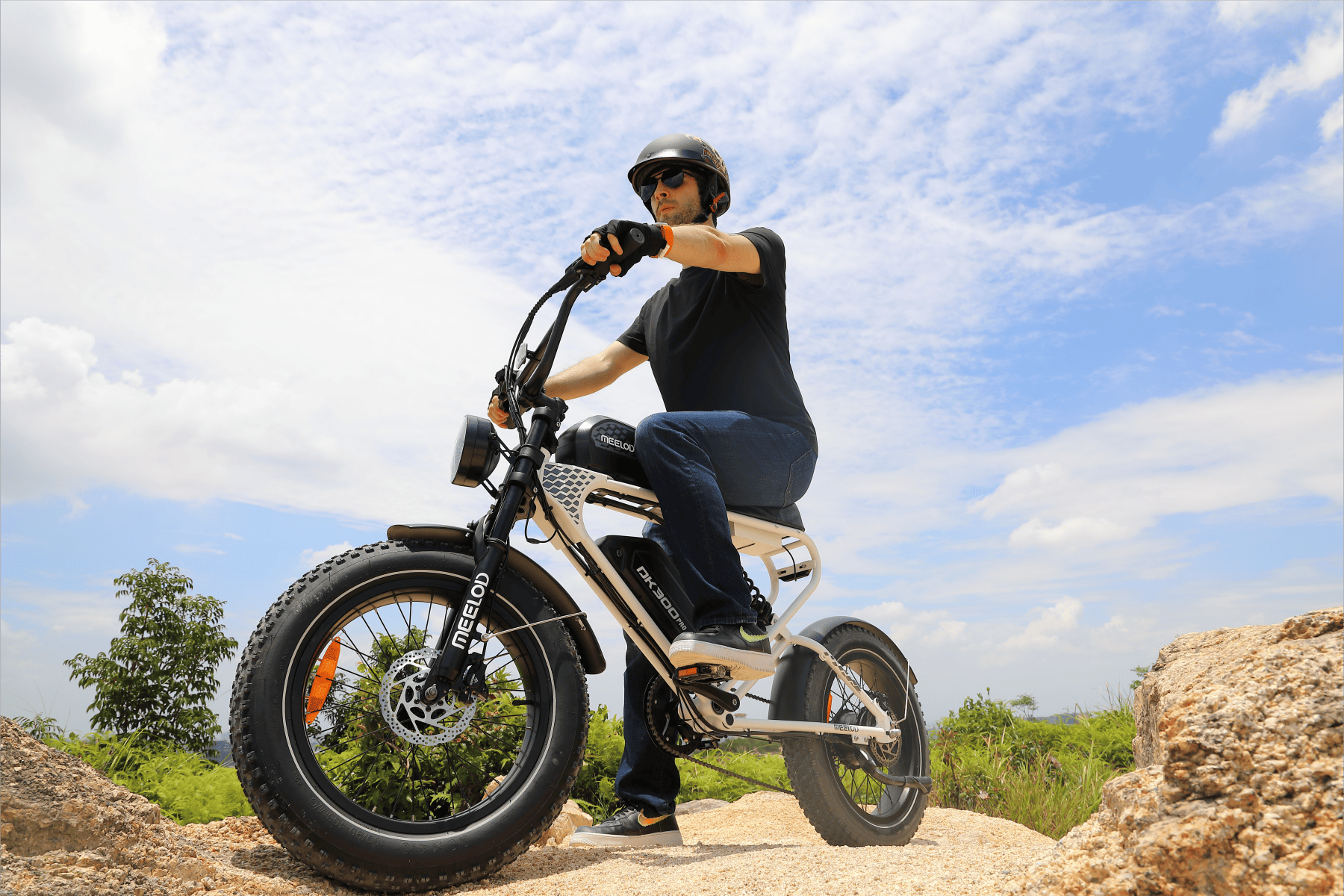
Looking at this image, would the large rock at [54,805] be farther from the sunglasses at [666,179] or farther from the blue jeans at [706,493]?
the sunglasses at [666,179]

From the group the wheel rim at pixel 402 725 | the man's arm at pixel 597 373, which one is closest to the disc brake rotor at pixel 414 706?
the wheel rim at pixel 402 725

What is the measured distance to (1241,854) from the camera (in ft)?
4.68

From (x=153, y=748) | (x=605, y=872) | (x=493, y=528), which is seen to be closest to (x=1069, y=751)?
(x=605, y=872)

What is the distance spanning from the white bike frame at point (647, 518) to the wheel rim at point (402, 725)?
15.3 inches

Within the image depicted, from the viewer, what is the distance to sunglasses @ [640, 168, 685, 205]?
3779mm

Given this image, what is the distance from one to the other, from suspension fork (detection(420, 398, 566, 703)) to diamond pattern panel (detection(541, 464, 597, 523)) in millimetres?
57

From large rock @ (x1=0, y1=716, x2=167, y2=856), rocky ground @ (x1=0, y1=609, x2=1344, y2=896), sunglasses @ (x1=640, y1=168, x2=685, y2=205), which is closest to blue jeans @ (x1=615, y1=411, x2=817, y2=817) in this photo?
rocky ground @ (x1=0, y1=609, x2=1344, y2=896)

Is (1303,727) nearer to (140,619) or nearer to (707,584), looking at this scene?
(707,584)

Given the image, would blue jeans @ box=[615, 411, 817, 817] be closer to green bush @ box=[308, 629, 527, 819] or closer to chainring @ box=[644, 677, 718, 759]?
chainring @ box=[644, 677, 718, 759]

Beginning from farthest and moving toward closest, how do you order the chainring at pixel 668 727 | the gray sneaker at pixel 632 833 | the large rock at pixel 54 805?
the gray sneaker at pixel 632 833
the chainring at pixel 668 727
the large rock at pixel 54 805

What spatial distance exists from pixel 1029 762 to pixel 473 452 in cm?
568

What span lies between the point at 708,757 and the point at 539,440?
4.28 m

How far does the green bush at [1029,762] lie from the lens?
5180 millimetres

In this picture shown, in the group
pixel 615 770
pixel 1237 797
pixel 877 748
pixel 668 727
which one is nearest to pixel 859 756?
pixel 877 748
